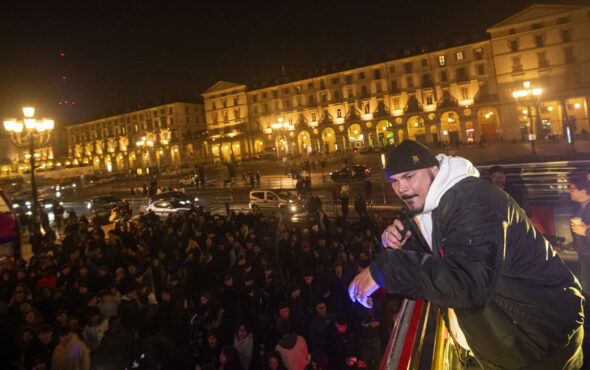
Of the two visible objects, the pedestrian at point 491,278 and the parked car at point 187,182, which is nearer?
the pedestrian at point 491,278

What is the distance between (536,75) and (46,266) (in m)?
57.5

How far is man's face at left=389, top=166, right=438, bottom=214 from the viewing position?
1.77 metres

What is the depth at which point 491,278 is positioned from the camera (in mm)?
1362

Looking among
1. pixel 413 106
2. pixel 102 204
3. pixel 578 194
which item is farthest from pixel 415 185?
pixel 413 106

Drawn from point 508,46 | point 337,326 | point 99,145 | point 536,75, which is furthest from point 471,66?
point 99,145

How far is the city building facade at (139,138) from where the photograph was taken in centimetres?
7406

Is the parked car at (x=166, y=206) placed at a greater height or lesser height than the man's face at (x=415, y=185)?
lesser

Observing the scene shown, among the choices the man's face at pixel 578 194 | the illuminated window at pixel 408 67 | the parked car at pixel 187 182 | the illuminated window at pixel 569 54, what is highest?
the illuminated window at pixel 408 67

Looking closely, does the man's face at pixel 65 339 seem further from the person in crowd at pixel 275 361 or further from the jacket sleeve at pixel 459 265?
the jacket sleeve at pixel 459 265

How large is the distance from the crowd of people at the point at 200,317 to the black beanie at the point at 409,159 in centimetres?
394

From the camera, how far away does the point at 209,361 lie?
5.43 metres

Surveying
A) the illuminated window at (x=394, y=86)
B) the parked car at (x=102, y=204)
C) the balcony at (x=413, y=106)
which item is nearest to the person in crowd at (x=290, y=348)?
the parked car at (x=102, y=204)

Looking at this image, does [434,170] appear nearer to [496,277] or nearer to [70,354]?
[496,277]

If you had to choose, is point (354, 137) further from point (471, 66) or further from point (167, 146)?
point (167, 146)
